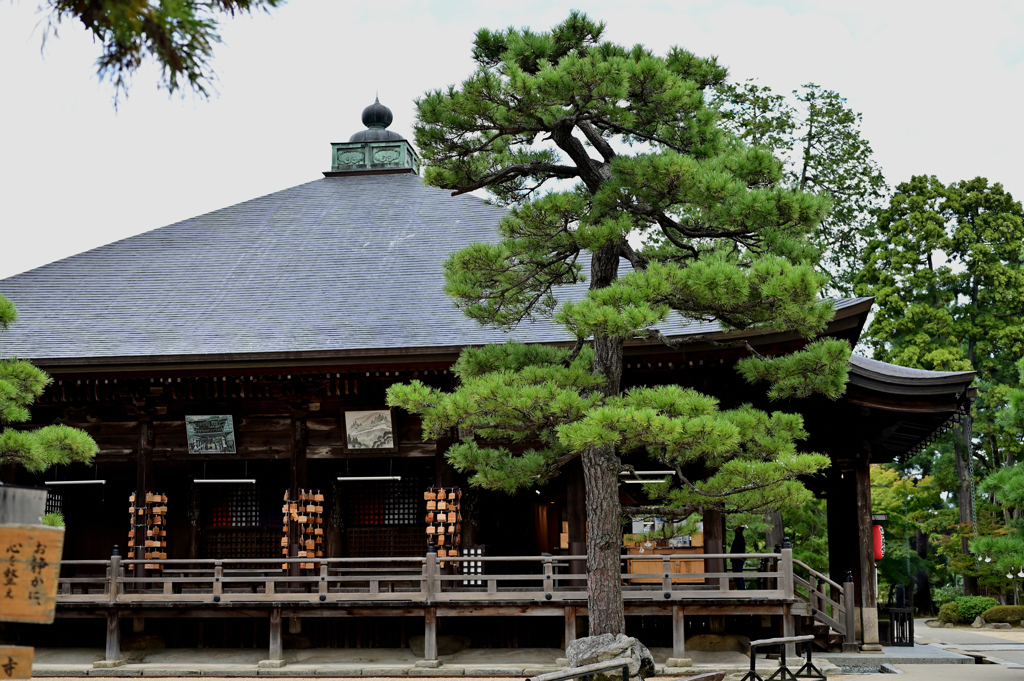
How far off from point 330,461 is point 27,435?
21.3 feet

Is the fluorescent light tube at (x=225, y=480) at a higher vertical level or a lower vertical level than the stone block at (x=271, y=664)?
higher

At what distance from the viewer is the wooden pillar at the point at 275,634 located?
14219 mm

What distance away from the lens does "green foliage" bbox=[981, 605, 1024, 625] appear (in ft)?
84.4

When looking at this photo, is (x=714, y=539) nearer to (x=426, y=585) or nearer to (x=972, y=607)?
(x=426, y=585)

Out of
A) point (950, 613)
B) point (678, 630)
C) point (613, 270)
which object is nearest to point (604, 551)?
point (613, 270)

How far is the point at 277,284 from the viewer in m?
17.9

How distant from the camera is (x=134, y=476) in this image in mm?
17766

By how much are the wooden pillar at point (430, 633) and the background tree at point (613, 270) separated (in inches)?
143

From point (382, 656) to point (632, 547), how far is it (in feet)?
22.0

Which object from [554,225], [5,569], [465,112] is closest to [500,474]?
[554,225]

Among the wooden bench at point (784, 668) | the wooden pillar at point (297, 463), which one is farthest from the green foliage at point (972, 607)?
the wooden pillar at point (297, 463)

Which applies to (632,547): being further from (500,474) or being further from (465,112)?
(465,112)

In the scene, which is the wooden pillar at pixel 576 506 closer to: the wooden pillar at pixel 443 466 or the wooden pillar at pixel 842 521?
the wooden pillar at pixel 443 466

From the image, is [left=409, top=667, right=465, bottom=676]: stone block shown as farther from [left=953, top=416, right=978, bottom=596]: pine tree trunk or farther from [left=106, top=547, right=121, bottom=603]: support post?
[left=953, top=416, right=978, bottom=596]: pine tree trunk
